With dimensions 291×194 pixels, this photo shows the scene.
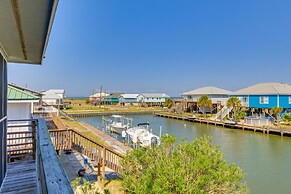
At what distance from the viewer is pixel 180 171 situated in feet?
15.6

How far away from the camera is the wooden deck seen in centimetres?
372

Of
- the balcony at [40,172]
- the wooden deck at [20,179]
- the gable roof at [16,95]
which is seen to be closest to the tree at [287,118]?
the gable roof at [16,95]

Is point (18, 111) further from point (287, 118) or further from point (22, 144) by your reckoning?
point (287, 118)

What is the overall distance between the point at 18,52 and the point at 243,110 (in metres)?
30.3

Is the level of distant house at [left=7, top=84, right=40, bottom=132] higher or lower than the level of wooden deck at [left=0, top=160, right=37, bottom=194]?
higher

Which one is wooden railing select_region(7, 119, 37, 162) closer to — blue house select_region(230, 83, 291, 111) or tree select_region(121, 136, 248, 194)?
tree select_region(121, 136, 248, 194)

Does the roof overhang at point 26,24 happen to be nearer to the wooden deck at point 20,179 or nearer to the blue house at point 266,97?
the wooden deck at point 20,179

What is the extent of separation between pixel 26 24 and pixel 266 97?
1181 inches

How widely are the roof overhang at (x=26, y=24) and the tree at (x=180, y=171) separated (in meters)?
3.33

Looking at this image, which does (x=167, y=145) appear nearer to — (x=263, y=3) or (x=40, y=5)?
(x=40, y=5)

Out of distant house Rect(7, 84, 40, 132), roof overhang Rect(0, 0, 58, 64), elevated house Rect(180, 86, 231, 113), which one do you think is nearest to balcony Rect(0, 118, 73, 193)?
roof overhang Rect(0, 0, 58, 64)

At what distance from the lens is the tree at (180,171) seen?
15.0 feet

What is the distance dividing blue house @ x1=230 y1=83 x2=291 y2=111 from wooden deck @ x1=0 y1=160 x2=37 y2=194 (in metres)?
28.3

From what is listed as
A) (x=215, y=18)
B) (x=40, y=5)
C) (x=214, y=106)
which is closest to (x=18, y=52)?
(x=40, y=5)
